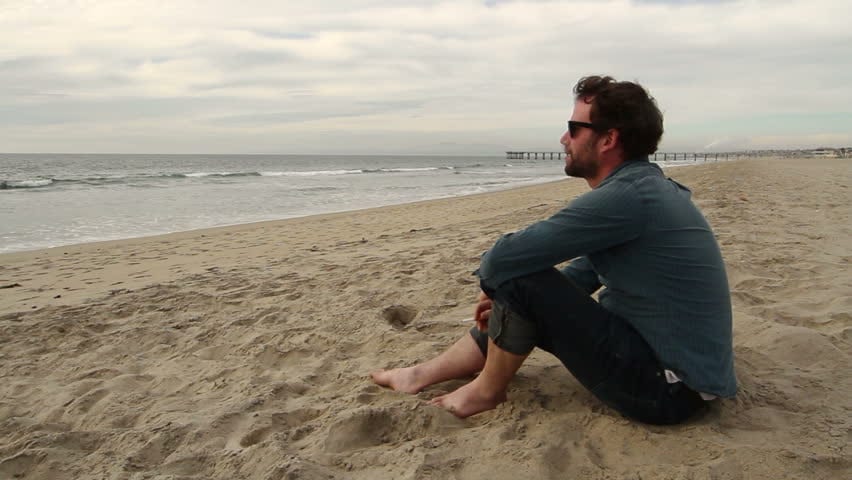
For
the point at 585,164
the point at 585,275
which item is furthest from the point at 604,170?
the point at 585,275

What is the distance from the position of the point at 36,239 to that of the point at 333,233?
16.4ft

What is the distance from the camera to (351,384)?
2.81 m

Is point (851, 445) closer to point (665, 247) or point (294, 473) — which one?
point (665, 247)

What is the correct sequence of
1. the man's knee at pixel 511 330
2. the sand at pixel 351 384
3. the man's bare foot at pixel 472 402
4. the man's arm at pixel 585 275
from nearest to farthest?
the sand at pixel 351 384 < the man's knee at pixel 511 330 < the man's bare foot at pixel 472 402 < the man's arm at pixel 585 275

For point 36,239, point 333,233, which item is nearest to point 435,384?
point 333,233

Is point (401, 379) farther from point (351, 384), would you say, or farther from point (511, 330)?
point (511, 330)

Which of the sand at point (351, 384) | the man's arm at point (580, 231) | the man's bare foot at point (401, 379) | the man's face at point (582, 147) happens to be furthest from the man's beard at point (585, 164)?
the man's bare foot at point (401, 379)

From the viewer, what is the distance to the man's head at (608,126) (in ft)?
6.75

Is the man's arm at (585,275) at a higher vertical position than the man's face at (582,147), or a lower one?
lower

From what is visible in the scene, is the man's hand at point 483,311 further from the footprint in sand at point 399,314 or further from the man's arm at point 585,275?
the footprint in sand at point 399,314

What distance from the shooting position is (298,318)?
398 centimetres

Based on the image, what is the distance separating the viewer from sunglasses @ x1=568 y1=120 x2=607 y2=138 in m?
2.12

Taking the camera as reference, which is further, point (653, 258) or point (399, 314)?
point (399, 314)

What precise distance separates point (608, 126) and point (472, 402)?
1212mm
